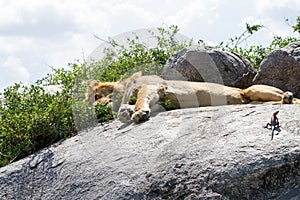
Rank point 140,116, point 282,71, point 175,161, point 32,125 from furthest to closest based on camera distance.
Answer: point 282,71
point 32,125
point 140,116
point 175,161

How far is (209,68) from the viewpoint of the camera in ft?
30.9

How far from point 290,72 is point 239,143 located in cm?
374

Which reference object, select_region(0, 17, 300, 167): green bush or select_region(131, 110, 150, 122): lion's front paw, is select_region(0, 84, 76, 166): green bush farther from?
select_region(131, 110, 150, 122): lion's front paw

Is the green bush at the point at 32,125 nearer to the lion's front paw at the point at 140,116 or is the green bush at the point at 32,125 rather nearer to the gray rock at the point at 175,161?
the gray rock at the point at 175,161

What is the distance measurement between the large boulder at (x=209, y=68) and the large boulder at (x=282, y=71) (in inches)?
16.5

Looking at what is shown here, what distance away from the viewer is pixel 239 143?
579cm

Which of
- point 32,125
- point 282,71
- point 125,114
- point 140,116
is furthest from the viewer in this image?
point 282,71

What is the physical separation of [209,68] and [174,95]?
5.00 feet

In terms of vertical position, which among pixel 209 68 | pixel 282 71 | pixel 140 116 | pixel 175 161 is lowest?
pixel 175 161

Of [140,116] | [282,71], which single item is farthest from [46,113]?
Result: [282,71]

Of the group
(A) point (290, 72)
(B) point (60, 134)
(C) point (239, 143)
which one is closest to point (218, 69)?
(A) point (290, 72)

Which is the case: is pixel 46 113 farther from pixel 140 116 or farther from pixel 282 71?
pixel 282 71

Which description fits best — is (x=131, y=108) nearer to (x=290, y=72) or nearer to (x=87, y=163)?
(x=87, y=163)

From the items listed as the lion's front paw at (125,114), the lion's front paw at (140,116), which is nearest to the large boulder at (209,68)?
the lion's front paw at (125,114)
